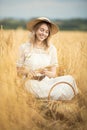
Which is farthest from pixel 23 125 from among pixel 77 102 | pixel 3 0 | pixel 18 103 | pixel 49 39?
pixel 3 0

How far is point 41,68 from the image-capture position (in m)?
3.88

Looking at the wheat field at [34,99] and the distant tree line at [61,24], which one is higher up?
the distant tree line at [61,24]

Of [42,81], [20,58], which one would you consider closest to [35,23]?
[20,58]

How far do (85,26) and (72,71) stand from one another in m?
0.38

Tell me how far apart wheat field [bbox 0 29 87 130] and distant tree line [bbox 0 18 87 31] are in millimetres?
37

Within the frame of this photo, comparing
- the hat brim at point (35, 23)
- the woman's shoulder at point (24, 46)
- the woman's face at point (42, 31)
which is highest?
the hat brim at point (35, 23)

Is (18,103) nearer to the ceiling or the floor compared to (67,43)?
nearer to the floor

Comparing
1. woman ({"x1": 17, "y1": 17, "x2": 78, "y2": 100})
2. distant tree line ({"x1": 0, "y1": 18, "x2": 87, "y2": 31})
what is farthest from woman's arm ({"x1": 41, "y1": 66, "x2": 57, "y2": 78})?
distant tree line ({"x1": 0, "y1": 18, "x2": 87, "y2": 31})

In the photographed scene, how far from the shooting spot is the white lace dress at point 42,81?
3844 mm

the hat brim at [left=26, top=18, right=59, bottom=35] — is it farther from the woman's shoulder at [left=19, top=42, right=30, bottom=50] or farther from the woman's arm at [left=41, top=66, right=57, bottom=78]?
the woman's arm at [left=41, top=66, right=57, bottom=78]

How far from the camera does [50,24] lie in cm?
387

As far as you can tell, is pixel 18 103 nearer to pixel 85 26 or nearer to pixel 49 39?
pixel 49 39

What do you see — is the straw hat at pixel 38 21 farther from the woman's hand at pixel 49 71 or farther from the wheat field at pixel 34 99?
the woman's hand at pixel 49 71

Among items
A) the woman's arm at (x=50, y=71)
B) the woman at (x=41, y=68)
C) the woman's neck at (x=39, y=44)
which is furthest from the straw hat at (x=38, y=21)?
the woman's arm at (x=50, y=71)
